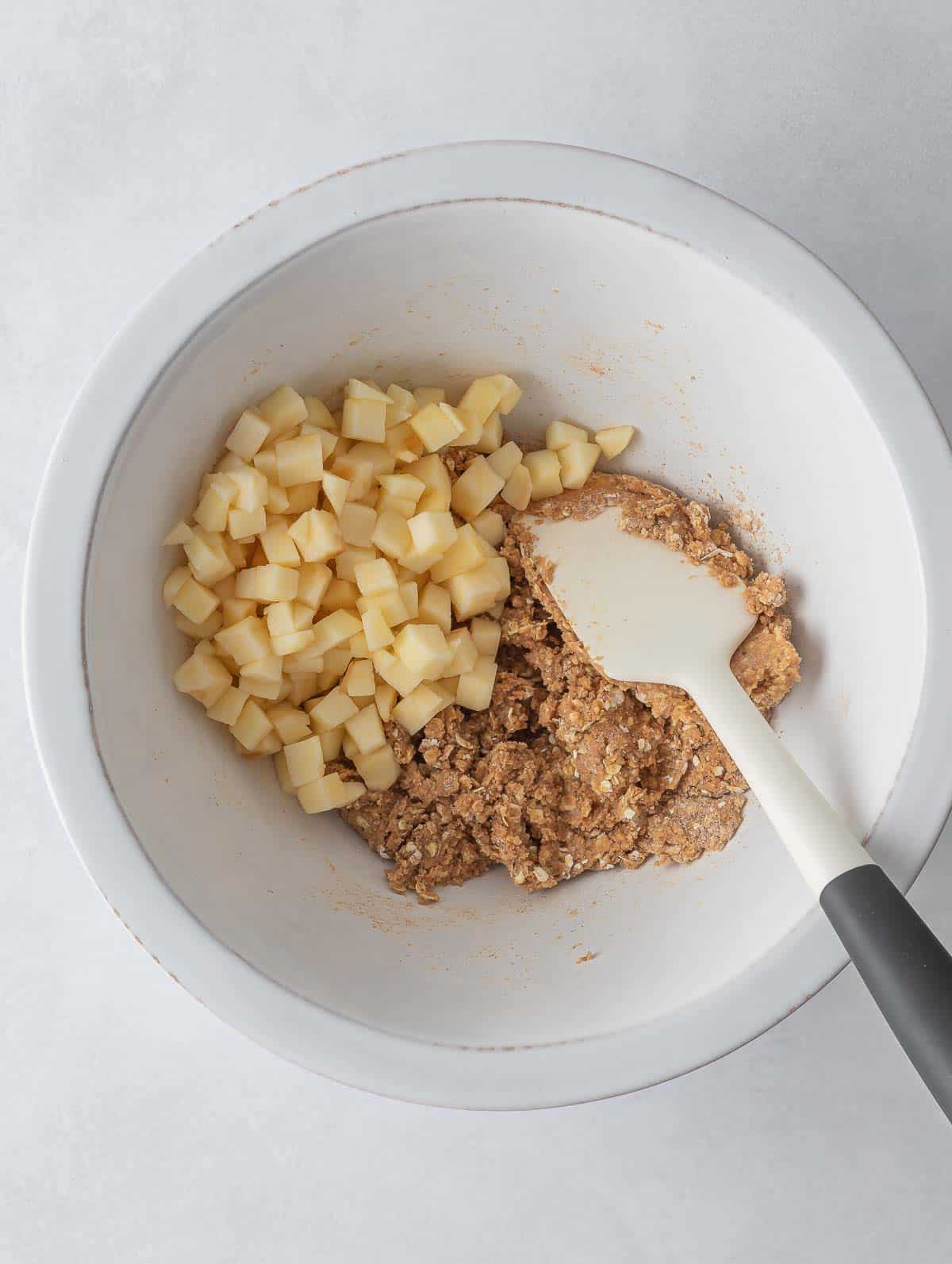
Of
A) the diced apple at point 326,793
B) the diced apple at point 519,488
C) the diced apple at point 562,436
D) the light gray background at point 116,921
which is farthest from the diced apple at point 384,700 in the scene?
the light gray background at point 116,921

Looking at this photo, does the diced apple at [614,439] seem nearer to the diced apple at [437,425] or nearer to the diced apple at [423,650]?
the diced apple at [437,425]

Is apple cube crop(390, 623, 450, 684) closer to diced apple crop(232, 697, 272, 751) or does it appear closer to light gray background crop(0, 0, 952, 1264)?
diced apple crop(232, 697, 272, 751)

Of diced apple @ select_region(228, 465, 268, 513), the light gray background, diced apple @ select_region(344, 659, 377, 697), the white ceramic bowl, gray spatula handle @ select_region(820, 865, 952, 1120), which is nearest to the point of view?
gray spatula handle @ select_region(820, 865, 952, 1120)

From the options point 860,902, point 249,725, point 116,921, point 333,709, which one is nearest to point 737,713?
point 860,902

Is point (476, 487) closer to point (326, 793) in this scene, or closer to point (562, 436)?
point (562, 436)

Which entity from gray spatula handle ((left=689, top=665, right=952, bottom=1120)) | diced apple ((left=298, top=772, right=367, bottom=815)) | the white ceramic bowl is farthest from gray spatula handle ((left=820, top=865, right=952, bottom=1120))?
diced apple ((left=298, top=772, right=367, bottom=815))

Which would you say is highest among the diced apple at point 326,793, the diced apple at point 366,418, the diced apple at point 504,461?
the diced apple at point 504,461
